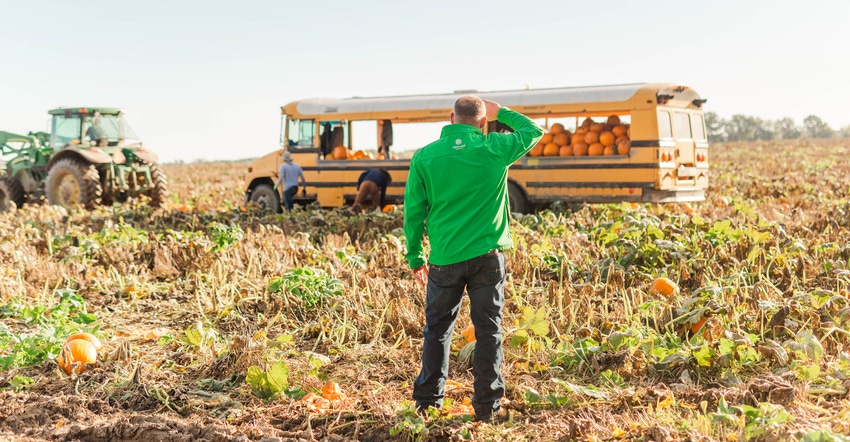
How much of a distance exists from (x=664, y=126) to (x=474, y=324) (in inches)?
348

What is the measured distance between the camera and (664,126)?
12078 mm

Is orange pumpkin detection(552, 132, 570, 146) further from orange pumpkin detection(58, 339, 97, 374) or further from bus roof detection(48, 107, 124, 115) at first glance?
bus roof detection(48, 107, 124, 115)

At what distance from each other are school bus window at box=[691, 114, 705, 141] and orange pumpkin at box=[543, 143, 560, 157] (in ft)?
7.70

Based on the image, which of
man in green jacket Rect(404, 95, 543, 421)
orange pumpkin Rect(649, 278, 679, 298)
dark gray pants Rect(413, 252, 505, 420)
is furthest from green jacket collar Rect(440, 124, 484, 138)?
orange pumpkin Rect(649, 278, 679, 298)

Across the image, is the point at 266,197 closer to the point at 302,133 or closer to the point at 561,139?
the point at 302,133

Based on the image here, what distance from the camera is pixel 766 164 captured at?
28.4m

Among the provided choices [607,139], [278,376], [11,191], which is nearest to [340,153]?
[607,139]

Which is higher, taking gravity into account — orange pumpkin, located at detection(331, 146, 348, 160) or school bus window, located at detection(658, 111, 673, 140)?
school bus window, located at detection(658, 111, 673, 140)

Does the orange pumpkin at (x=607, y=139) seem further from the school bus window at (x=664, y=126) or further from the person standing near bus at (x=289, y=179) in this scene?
the person standing near bus at (x=289, y=179)

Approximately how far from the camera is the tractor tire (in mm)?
15969

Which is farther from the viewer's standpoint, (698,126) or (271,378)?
(698,126)

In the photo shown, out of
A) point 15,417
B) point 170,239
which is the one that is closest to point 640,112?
point 170,239

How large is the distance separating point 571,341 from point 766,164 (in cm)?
2578

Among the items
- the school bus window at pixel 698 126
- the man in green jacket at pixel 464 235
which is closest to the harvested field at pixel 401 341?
the man in green jacket at pixel 464 235
